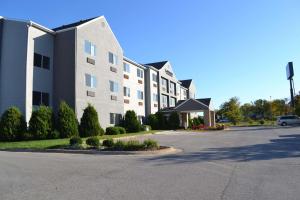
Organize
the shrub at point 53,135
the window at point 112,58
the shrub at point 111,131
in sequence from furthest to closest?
the window at point 112,58
the shrub at point 111,131
the shrub at point 53,135

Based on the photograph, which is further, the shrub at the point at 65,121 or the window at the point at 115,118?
the window at the point at 115,118

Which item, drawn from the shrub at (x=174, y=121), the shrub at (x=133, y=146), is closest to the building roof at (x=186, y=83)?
the shrub at (x=174, y=121)

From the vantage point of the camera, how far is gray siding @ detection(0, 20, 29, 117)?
24141mm

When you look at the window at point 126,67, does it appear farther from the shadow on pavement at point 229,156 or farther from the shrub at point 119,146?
the shadow on pavement at point 229,156

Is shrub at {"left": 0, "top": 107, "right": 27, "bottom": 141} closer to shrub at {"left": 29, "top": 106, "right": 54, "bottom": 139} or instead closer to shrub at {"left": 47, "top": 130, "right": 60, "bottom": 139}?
shrub at {"left": 29, "top": 106, "right": 54, "bottom": 139}

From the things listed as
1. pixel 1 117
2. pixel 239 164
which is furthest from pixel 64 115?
pixel 239 164

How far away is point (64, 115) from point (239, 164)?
16.6m

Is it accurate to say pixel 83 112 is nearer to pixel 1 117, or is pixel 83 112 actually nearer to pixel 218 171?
pixel 1 117

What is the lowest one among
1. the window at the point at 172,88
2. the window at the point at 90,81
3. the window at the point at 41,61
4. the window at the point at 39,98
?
the window at the point at 39,98

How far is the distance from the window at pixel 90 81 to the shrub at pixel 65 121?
4315 millimetres

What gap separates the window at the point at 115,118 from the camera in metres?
32.9

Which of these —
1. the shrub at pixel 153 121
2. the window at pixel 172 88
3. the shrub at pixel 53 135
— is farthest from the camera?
the window at pixel 172 88

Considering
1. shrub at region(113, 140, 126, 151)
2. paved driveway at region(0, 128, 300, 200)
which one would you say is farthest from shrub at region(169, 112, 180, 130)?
paved driveway at region(0, 128, 300, 200)

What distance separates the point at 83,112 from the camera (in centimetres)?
2753
